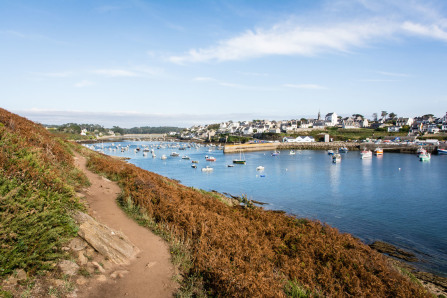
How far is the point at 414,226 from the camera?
24.6 m

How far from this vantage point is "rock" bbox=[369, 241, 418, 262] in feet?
58.3

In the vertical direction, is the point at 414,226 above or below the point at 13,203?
below

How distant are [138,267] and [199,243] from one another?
80.1 inches

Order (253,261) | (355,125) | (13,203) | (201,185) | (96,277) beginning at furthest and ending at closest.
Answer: (355,125), (201,185), (253,261), (96,277), (13,203)

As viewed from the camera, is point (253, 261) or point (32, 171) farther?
point (253, 261)

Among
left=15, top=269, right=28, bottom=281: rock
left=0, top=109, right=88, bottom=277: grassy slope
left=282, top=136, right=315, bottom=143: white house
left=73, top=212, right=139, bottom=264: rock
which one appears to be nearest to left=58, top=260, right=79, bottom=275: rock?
left=0, top=109, right=88, bottom=277: grassy slope

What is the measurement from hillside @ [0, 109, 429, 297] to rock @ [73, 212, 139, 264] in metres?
0.37

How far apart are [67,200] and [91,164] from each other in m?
12.9

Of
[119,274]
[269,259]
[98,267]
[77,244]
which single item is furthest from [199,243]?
[77,244]

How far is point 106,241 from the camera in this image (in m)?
7.25

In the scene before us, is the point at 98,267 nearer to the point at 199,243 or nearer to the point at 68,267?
the point at 68,267

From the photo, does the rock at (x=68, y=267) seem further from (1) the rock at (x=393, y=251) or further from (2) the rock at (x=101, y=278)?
(1) the rock at (x=393, y=251)

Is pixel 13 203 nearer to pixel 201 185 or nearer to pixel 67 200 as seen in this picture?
pixel 67 200

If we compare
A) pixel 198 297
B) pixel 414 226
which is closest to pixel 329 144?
pixel 414 226
